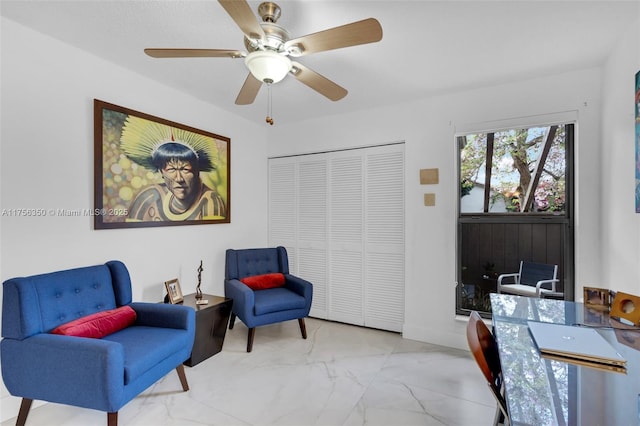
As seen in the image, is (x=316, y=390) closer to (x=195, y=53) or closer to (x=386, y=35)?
(x=195, y=53)

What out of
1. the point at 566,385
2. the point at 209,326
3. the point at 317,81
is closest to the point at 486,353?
the point at 566,385

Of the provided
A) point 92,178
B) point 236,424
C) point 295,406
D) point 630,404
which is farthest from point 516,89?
point 92,178

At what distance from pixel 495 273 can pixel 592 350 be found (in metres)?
1.93

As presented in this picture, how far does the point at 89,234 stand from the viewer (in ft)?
7.58

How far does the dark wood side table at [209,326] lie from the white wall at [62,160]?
433 mm

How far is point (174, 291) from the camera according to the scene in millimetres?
2732

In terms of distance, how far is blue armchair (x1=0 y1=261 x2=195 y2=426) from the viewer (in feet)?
5.26

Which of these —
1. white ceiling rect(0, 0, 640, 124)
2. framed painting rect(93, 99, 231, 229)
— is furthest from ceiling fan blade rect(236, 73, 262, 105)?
framed painting rect(93, 99, 231, 229)

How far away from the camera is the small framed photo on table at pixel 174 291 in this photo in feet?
8.71

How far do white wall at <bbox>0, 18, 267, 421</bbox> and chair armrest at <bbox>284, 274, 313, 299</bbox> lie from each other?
3.15ft

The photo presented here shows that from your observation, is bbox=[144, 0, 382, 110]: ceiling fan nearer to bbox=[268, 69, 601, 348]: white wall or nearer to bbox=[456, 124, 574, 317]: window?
bbox=[268, 69, 601, 348]: white wall

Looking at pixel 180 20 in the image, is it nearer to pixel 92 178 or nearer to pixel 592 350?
pixel 92 178

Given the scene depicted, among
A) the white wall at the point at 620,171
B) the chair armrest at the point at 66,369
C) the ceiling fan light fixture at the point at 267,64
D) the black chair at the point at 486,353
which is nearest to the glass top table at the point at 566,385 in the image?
the black chair at the point at 486,353

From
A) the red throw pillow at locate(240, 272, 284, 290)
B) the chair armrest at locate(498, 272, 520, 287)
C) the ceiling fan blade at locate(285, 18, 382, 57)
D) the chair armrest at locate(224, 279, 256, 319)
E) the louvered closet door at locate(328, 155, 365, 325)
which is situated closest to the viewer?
the ceiling fan blade at locate(285, 18, 382, 57)
